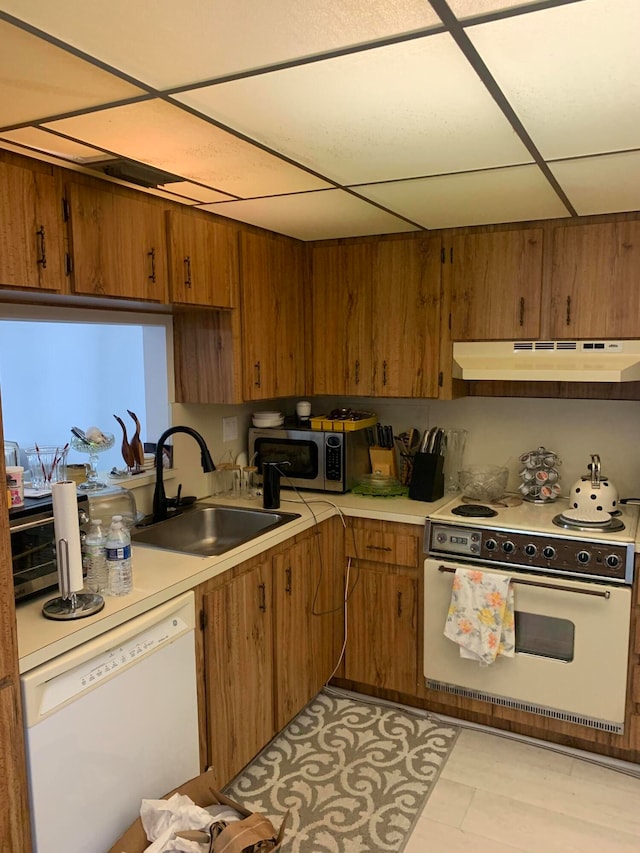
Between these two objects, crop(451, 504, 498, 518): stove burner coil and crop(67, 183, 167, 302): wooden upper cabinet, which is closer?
crop(67, 183, 167, 302): wooden upper cabinet

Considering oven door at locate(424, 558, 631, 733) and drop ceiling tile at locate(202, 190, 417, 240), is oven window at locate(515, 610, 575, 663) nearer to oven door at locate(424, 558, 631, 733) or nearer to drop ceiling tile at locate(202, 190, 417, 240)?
oven door at locate(424, 558, 631, 733)

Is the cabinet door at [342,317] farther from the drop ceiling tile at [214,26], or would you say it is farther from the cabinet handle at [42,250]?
the drop ceiling tile at [214,26]

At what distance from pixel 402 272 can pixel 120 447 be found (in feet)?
5.14

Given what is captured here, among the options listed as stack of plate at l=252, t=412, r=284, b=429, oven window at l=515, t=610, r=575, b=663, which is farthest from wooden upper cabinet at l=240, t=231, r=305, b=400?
oven window at l=515, t=610, r=575, b=663

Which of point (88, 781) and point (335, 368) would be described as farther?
point (335, 368)

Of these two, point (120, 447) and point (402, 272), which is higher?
point (402, 272)

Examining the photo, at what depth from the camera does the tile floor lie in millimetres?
2225

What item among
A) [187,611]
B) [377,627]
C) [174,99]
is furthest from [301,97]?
[377,627]

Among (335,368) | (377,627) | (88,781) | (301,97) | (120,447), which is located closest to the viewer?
(301,97)

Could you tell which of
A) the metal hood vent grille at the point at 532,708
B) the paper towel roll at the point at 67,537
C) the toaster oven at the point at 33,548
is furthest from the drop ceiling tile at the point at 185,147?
the metal hood vent grille at the point at 532,708

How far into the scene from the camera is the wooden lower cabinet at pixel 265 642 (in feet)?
7.47

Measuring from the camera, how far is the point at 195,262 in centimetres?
255

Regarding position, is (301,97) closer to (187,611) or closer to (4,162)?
(4,162)

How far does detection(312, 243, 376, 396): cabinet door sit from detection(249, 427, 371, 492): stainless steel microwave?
276 millimetres
